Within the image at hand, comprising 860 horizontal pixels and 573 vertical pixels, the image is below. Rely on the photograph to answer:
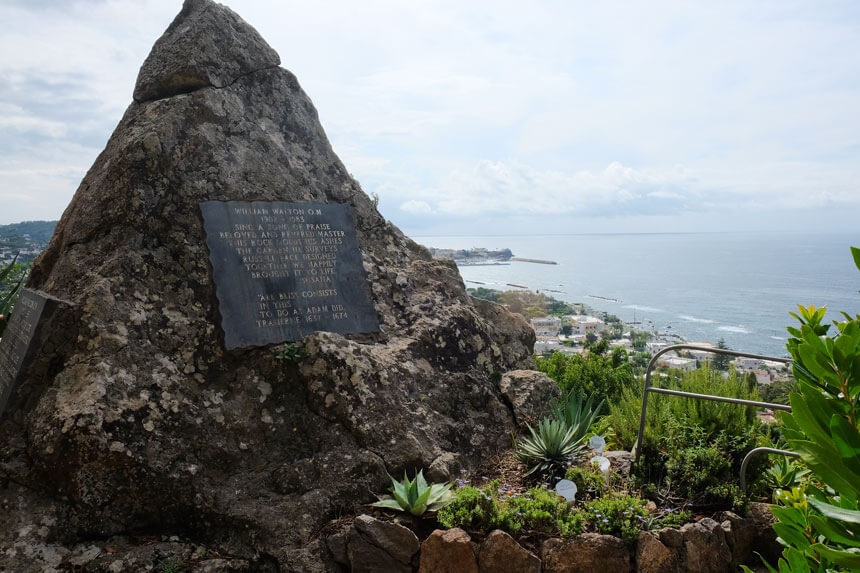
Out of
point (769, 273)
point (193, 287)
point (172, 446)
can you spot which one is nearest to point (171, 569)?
point (172, 446)

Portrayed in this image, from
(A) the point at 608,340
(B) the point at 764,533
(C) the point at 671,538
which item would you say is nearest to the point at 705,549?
(C) the point at 671,538

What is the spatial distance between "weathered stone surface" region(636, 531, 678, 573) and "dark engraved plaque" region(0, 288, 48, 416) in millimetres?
5074

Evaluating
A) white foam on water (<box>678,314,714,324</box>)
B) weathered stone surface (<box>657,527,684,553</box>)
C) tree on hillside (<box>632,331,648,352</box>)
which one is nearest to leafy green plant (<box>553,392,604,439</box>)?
weathered stone surface (<box>657,527,684,553</box>)

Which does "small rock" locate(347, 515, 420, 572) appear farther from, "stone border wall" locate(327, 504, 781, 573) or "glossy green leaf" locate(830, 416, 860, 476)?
"glossy green leaf" locate(830, 416, 860, 476)

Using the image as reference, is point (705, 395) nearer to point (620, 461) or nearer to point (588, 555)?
point (620, 461)

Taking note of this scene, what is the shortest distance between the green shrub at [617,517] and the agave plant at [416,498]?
43.2 inches

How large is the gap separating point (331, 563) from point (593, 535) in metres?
1.98

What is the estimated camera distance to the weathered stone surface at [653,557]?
466 centimetres

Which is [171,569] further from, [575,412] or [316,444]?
[575,412]

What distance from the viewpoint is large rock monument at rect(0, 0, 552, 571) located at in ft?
15.5

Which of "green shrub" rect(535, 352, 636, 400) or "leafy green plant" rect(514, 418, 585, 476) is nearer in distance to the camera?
"leafy green plant" rect(514, 418, 585, 476)

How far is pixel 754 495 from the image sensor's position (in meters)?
5.18

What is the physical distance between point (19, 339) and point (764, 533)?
643 centimetres

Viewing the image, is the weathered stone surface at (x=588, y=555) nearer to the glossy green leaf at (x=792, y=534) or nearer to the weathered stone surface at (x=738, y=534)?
the weathered stone surface at (x=738, y=534)
